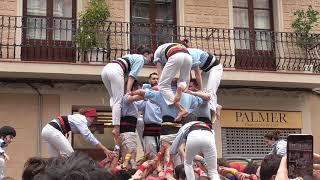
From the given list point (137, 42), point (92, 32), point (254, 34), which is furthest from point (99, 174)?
point (254, 34)

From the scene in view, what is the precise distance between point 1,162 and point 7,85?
5708mm

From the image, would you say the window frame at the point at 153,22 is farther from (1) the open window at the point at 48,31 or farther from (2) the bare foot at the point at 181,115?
(2) the bare foot at the point at 181,115

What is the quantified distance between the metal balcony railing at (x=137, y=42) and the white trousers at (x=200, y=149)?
7.62 metres

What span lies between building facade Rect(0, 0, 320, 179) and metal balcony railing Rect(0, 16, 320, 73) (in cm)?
3

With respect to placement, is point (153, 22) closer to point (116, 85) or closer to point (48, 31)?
point (48, 31)

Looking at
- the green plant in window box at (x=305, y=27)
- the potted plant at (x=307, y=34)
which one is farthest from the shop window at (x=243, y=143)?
the green plant in window box at (x=305, y=27)

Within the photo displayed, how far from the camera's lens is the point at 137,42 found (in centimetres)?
1481

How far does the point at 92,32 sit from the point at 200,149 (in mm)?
7806

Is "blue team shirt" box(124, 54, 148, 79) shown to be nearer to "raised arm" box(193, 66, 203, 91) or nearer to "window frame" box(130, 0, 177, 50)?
"raised arm" box(193, 66, 203, 91)

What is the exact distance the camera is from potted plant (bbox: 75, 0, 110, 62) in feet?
44.9

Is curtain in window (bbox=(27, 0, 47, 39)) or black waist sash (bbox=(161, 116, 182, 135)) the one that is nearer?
black waist sash (bbox=(161, 116, 182, 135))

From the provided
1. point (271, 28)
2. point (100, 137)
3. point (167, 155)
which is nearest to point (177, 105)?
point (167, 155)

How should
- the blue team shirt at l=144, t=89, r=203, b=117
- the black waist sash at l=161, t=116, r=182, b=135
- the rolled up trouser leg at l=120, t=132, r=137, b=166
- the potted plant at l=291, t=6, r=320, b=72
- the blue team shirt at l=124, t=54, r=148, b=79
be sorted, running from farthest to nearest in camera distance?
the potted plant at l=291, t=6, r=320, b=72 → the blue team shirt at l=124, t=54, r=148, b=79 → the rolled up trouser leg at l=120, t=132, r=137, b=166 → the blue team shirt at l=144, t=89, r=203, b=117 → the black waist sash at l=161, t=116, r=182, b=135

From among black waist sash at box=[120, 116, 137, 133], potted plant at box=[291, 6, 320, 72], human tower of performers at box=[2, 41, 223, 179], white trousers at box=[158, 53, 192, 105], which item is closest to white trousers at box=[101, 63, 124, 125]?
human tower of performers at box=[2, 41, 223, 179]
